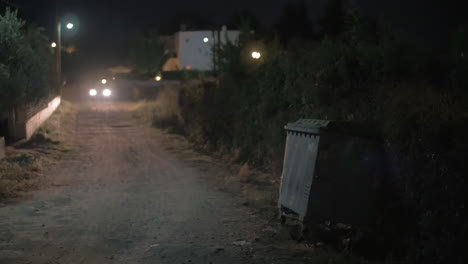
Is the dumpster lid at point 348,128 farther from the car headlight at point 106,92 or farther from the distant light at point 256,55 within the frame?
the car headlight at point 106,92

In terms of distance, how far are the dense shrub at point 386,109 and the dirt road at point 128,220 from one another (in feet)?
6.74

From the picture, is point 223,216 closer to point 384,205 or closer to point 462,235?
point 384,205

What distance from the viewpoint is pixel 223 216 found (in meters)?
10.7

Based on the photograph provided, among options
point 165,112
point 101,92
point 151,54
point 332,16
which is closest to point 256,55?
point 165,112

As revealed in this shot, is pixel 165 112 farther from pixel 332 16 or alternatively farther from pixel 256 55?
pixel 332 16

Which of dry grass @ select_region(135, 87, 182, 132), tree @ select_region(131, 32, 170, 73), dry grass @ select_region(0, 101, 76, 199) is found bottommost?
dry grass @ select_region(0, 101, 76, 199)

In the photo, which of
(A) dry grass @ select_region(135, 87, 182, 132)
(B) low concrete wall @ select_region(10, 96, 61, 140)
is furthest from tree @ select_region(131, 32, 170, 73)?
(B) low concrete wall @ select_region(10, 96, 61, 140)

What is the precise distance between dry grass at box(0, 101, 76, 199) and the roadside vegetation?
537 cm

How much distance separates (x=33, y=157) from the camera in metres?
17.1

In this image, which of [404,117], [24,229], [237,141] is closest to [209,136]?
[237,141]

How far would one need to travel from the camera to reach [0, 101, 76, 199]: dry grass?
13.2 meters

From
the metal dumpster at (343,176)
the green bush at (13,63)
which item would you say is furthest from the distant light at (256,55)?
the metal dumpster at (343,176)

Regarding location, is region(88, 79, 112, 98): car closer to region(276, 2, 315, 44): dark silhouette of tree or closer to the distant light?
region(276, 2, 315, 44): dark silhouette of tree

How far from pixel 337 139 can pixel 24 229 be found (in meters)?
5.12
